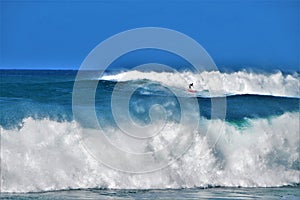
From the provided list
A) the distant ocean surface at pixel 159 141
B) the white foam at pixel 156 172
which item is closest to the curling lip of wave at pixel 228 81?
the distant ocean surface at pixel 159 141

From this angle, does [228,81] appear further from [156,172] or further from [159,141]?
[156,172]

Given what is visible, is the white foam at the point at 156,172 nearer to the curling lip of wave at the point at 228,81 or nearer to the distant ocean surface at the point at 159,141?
the distant ocean surface at the point at 159,141

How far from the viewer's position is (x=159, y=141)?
13.0 m

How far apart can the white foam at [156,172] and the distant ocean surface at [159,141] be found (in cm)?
2

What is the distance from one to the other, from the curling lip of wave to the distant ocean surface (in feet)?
0.09

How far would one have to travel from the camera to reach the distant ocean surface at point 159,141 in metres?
11.8

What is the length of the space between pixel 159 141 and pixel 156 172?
88cm

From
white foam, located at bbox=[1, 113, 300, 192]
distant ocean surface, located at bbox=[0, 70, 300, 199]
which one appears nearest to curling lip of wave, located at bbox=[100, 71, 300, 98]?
distant ocean surface, located at bbox=[0, 70, 300, 199]

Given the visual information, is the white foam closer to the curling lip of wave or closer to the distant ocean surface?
the distant ocean surface

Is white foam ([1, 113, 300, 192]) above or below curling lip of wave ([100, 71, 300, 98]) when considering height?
below

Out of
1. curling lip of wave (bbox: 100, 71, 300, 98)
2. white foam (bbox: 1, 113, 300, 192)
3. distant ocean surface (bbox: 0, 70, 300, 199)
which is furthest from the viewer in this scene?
curling lip of wave (bbox: 100, 71, 300, 98)

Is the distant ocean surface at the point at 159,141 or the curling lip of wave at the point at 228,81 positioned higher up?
the curling lip of wave at the point at 228,81

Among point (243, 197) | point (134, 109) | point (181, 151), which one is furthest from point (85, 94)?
point (243, 197)

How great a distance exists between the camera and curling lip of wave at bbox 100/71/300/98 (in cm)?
1577
